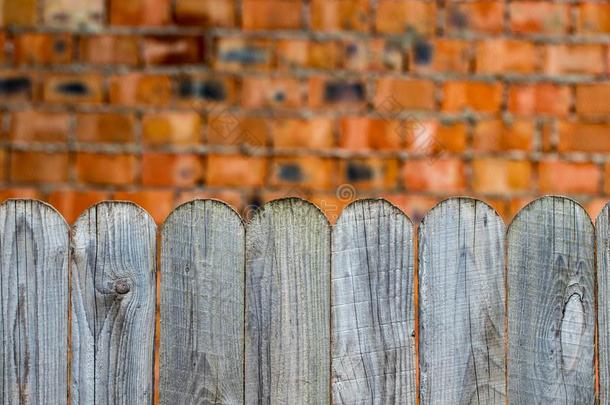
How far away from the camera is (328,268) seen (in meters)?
1.42

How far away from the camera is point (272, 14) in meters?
2.26

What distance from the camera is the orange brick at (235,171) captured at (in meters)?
2.24

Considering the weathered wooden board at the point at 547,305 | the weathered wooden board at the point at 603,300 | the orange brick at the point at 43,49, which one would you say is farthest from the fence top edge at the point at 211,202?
the orange brick at the point at 43,49

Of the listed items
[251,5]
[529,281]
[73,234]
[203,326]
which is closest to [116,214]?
[73,234]

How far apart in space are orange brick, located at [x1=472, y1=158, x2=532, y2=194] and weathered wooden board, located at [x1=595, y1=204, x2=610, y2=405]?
2.67 ft

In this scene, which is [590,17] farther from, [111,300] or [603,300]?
[111,300]

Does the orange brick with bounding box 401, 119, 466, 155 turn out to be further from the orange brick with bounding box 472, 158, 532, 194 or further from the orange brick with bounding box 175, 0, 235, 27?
the orange brick with bounding box 175, 0, 235, 27

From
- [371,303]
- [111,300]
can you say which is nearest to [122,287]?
[111,300]

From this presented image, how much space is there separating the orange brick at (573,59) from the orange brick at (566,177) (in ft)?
0.89

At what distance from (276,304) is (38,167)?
111 cm

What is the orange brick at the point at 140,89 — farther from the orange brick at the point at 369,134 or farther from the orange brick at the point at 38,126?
the orange brick at the point at 369,134

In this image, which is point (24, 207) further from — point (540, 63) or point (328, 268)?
point (540, 63)

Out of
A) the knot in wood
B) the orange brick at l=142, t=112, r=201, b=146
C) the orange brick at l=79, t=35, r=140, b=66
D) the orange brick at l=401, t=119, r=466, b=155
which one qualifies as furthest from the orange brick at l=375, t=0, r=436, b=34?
the knot in wood

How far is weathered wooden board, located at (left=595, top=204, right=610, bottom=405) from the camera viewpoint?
146 cm
